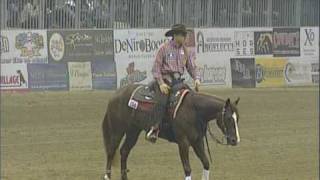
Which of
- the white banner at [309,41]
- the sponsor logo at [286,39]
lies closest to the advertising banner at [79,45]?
the sponsor logo at [286,39]

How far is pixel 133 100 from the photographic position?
9250 mm

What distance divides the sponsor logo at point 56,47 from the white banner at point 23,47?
22cm

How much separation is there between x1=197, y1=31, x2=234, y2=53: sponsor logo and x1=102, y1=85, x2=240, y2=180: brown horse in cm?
1891

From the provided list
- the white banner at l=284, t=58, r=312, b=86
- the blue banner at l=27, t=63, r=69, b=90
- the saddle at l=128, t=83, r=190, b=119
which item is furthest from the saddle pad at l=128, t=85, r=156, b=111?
the white banner at l=284, t=58, r=312, b=86

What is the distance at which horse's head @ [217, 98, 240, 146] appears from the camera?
324 inches

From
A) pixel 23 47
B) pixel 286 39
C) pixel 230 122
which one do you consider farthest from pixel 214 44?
pixel 230 122

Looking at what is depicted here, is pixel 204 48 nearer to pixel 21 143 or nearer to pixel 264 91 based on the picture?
pixel 264 91

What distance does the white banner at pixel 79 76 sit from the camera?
25188mm

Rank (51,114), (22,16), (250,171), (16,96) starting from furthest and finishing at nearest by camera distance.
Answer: (22,16), (16,96), (51,114), (250,171)

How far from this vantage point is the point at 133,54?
26734 millimetres

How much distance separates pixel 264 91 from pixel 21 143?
1478 cm

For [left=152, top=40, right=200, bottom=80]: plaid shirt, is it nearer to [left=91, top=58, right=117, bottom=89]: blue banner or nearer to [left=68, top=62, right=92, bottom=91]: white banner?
[left=68, top=62, right=92, bottom=91]: white banner

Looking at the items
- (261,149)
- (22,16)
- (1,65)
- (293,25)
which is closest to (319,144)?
(261,149)

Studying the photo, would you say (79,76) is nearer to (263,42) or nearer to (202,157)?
(263,42)
